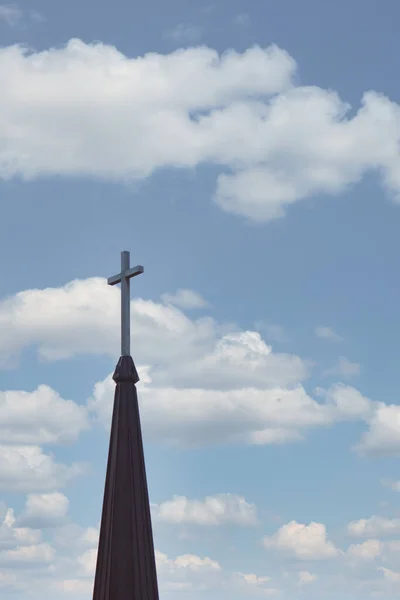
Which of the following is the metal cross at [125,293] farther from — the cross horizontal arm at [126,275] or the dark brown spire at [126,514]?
the dark brown spire at [126,514]

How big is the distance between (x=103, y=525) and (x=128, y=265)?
15.6 feet

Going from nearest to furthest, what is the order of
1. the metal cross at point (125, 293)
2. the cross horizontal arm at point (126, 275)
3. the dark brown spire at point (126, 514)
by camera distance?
the dark brown spire at point (126, 514) < the metal cross at point (125, 293) < the cross horizontal arm at point (126, 275)

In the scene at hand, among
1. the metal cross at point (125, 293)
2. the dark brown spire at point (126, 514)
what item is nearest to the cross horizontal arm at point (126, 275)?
the metal cross at point (125, 293)

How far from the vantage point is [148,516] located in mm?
15836

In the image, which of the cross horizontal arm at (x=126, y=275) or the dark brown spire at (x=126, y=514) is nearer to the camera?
the dark brown spire at (x=126, y=514)

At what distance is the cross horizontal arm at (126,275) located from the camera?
1706cm

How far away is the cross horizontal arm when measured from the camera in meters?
17.1

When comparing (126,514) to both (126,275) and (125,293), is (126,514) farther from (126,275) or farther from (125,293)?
(126,275)

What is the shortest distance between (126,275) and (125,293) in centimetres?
35

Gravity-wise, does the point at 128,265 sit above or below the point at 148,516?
above

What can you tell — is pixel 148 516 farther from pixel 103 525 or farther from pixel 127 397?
pixel 127 397

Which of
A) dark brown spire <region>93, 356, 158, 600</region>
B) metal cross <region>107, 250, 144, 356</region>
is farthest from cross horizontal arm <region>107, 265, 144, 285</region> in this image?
dark brown spire <region>93, 356, 158, 600</region>

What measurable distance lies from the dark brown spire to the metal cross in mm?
300

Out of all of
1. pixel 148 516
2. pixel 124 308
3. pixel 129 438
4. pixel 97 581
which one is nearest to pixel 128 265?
pixel 124 308
